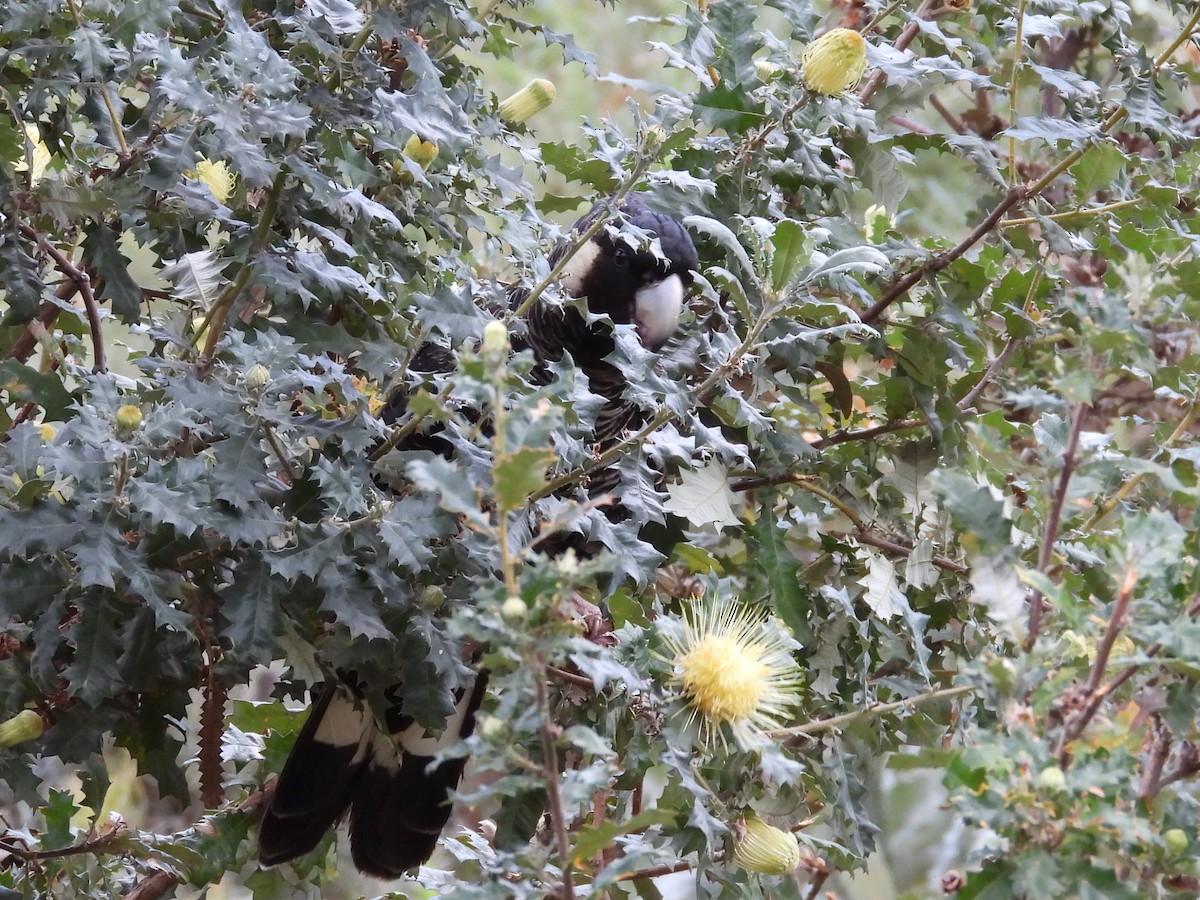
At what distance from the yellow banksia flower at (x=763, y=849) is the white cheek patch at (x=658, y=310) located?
2.33ft

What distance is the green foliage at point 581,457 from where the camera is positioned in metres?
0.68

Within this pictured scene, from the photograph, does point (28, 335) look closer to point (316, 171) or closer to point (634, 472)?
point (316, 171)

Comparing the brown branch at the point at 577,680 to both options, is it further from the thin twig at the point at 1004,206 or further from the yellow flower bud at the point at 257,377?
the thin twig at the point at 1004,206

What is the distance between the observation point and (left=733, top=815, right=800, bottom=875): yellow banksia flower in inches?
38.5

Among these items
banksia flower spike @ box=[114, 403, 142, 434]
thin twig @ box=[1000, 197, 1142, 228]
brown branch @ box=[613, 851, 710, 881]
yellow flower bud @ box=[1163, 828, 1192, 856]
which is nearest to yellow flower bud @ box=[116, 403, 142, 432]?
banksia flower spike @ box=[114, 403, 142, 434]

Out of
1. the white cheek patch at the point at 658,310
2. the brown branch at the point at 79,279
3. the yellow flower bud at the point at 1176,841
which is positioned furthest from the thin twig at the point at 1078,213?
the brown branch at the point at 79,279

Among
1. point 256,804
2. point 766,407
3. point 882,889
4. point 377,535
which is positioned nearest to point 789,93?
point 766,407

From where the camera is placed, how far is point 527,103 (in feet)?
4.24

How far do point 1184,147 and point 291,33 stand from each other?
103 cm

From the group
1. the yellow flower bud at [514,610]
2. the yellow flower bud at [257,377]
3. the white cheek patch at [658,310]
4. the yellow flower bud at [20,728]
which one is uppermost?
the white cheek patch at [658,310]

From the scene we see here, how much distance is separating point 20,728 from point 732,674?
2.04 ft

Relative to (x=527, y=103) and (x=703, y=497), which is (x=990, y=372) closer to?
(x=703, y=497)

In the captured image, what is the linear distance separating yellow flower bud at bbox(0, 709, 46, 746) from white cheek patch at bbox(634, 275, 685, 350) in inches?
32.9

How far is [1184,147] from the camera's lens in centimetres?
141
